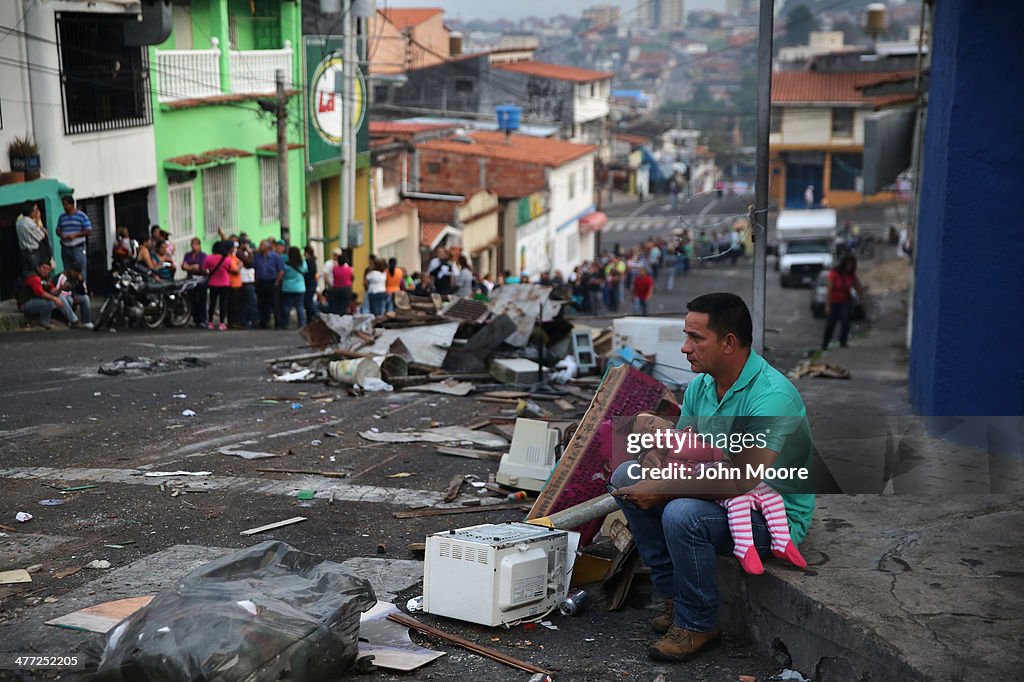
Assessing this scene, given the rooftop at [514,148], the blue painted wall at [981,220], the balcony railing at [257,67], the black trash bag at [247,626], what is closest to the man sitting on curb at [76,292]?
the balcony railing at [257,67]

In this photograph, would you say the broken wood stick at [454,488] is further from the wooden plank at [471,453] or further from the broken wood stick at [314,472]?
the broken wood stick at [314,472]

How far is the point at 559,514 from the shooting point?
596cm

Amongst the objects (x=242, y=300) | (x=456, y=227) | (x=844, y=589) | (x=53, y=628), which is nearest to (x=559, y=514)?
(x=844, y=589)

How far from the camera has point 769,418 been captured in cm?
493

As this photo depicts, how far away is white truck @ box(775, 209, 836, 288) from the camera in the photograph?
44375mm

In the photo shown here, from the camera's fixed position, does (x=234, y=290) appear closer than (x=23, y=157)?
No

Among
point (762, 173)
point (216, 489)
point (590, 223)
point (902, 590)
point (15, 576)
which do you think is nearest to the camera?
point (902, 590)

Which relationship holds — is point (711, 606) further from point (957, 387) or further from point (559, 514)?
point (957, 387)

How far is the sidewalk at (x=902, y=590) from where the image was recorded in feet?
14.6

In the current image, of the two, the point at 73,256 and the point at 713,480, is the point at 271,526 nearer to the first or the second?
the point at 713,480

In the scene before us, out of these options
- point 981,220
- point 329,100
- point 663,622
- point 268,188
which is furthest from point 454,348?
point 329,100

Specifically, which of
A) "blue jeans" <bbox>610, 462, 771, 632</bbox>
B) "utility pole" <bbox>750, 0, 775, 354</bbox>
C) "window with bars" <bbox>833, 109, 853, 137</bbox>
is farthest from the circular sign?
"window with bars" <bbox>833, 109, 853, 137</bbox>

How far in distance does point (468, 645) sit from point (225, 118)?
25.8 m

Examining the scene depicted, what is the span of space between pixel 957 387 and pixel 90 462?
6504 millimetres
